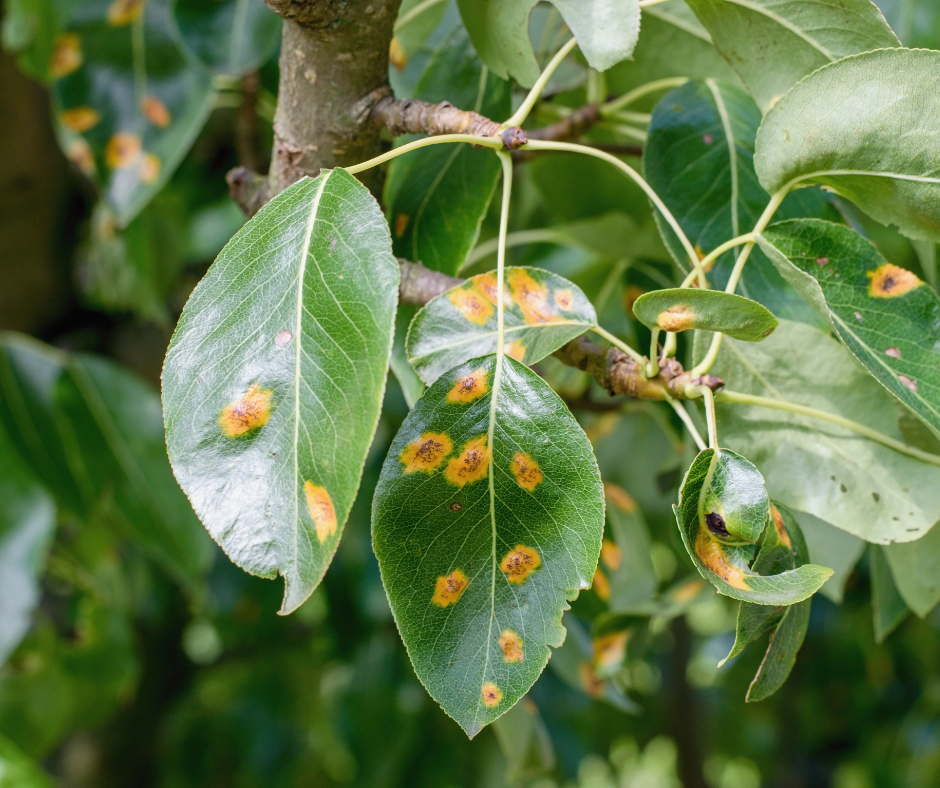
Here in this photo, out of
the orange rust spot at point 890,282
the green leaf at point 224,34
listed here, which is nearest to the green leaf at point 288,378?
the orange rust spot at point 890,282

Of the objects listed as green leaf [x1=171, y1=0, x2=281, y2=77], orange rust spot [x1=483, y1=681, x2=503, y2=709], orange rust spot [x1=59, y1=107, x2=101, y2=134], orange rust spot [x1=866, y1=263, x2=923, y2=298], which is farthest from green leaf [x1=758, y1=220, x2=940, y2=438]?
orange rust spot [x1=59, y1=107, x2=101, y2=134]

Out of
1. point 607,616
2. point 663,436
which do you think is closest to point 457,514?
point 607,616

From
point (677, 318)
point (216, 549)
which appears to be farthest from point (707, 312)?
point (216, 549)

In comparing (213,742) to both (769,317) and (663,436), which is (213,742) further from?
(769,317)

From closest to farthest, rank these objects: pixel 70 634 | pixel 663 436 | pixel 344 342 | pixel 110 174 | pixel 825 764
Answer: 1. pixel 344 342
2. pixel 110 174
3. pixel 663 436
4. pixel 70 634
5. pixel 825 764

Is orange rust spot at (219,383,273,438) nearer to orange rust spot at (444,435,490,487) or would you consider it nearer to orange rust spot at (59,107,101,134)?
orange rust spot at (444,435,490,487)

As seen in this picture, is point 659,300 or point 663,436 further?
point 663,436
